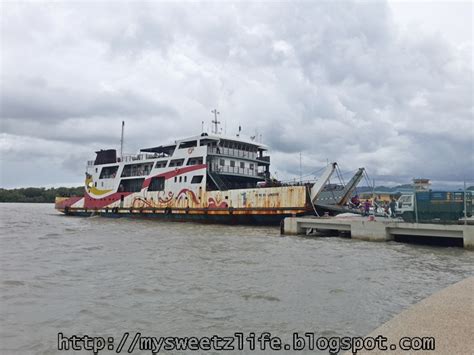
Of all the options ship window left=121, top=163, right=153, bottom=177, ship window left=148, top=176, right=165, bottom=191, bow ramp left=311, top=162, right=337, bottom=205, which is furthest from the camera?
ship window left=121, top=163, right=153, bottom=177

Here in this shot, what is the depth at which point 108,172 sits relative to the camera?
35.5 metres

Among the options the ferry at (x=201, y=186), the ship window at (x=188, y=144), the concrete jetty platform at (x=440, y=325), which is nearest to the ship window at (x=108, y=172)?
the ferry at (x=201, y=186)

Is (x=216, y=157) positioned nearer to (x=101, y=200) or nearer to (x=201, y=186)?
(x=201, y=186)

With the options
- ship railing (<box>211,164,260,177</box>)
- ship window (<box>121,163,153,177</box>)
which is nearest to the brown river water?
ship railing (<box>211,164,260,177</box>)

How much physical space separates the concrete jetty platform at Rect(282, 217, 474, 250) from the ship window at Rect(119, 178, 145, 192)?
16.9m

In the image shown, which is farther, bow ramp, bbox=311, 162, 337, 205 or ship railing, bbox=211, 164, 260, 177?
ship railing, bbox=211, 164, 260, 177

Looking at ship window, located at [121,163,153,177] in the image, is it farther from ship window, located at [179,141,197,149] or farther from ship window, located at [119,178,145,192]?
ship window, located at [179,141,197,149]

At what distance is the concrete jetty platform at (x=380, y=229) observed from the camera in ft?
43.7

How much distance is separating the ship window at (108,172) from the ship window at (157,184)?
652 cm

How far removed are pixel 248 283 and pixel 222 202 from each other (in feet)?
54.3

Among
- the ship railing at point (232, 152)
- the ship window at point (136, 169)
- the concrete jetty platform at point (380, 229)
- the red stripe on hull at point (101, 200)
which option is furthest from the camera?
the red stripe on hull at point (101, 200)

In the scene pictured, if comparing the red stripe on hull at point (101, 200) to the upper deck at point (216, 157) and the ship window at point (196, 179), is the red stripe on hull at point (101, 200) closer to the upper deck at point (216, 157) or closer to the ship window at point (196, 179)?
the upper deck at point (216, 157)

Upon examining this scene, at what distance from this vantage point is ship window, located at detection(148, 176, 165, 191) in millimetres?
29173

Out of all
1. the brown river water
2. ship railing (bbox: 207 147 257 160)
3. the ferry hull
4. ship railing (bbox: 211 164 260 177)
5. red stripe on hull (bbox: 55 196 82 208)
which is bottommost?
the brown river water
